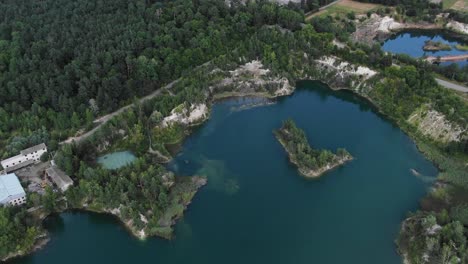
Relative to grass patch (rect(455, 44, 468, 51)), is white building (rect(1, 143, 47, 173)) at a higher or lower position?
higher

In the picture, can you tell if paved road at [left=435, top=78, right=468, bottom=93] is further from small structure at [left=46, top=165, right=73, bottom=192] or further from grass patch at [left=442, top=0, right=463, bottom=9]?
small structure at [left=46, top=165, right=73, bottom=192]

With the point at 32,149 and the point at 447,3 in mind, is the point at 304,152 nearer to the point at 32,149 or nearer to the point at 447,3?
the point at 32,149

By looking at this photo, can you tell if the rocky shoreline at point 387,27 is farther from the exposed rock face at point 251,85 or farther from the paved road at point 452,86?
the exposed rock face at point 251,85

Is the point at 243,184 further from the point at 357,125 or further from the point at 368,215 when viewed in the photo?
the point at 357,125

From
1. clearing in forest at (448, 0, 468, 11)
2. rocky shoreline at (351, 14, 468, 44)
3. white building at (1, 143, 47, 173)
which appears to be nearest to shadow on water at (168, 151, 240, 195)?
white building at (1, 143, 47, 173)

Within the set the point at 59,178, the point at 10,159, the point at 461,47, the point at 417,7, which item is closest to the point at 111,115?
the point at 59,178
